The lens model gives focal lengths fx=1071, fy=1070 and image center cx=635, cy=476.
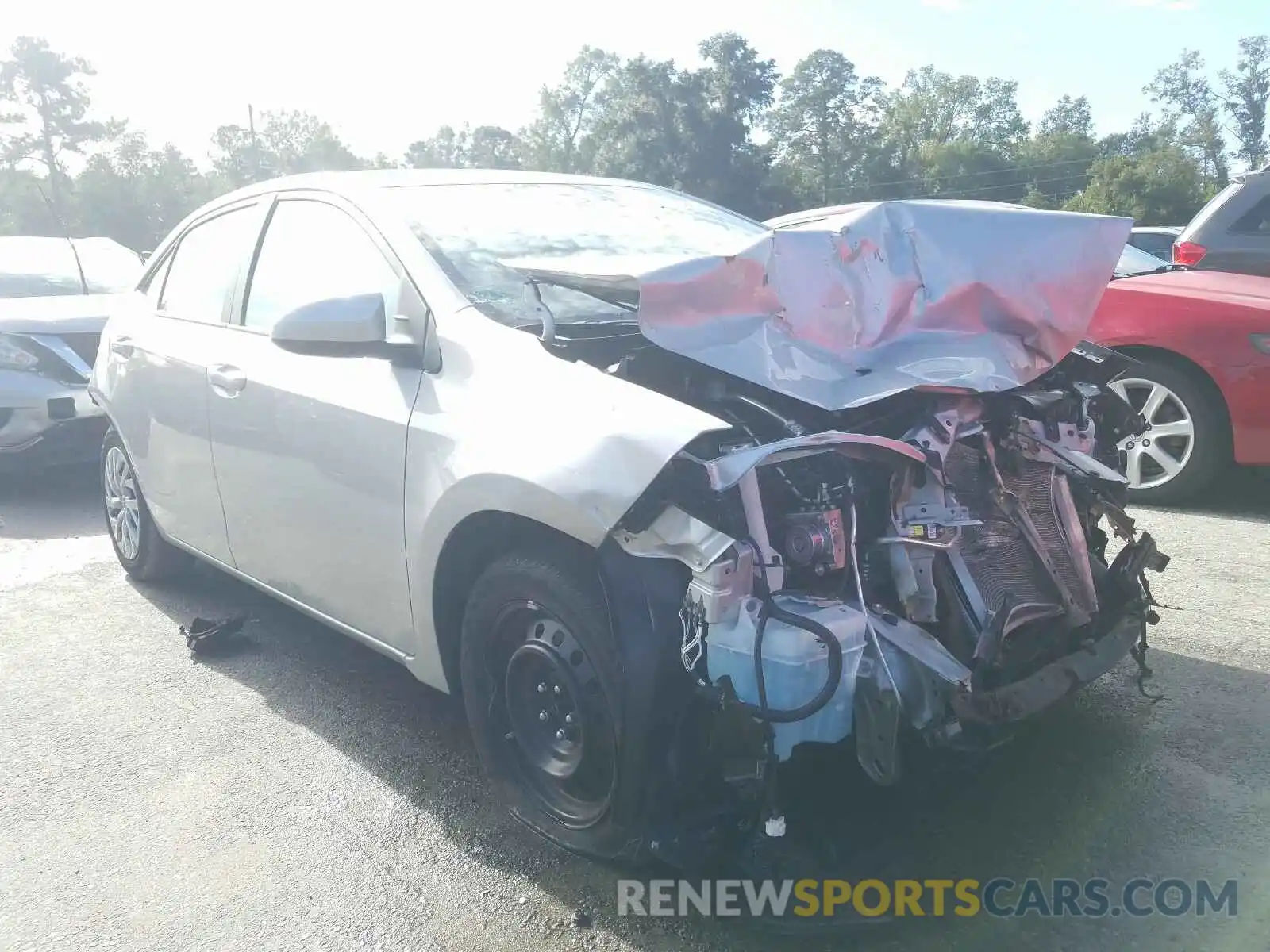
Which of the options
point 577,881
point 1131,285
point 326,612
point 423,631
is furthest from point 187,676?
point 1131,285

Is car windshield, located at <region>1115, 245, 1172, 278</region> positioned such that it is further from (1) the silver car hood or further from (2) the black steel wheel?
(2) the black steel wheel

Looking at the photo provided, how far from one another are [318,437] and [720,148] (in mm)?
60661

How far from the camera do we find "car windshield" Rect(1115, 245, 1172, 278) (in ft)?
20.8

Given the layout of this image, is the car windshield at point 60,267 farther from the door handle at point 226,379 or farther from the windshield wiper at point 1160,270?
the windshield wiper at point 1160,270

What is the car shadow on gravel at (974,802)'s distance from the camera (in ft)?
8.29

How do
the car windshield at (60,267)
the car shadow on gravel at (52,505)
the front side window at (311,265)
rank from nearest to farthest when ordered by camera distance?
1. the front side window at (311,265)
2. the car shadow on gravel at (52,505)
3. the car windshield at (60,267)

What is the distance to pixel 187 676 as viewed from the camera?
419 cm

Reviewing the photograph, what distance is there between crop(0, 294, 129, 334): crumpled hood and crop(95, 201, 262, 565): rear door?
2402mm

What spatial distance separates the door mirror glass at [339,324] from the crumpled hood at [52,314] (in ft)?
14.6

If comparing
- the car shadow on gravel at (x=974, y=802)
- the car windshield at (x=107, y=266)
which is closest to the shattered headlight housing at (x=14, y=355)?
the car windshield at (x=107, y=266)

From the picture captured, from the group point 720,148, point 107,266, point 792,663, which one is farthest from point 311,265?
point 720,148

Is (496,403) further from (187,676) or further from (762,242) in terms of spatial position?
(187,676)

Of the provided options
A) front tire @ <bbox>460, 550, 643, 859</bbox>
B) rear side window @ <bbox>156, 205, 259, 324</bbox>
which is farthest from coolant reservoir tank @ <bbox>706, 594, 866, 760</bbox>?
rear side window @ <bbox>156, 205, 259, 324</bbox>

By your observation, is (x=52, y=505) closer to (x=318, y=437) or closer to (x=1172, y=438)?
(x=318, y=437)
